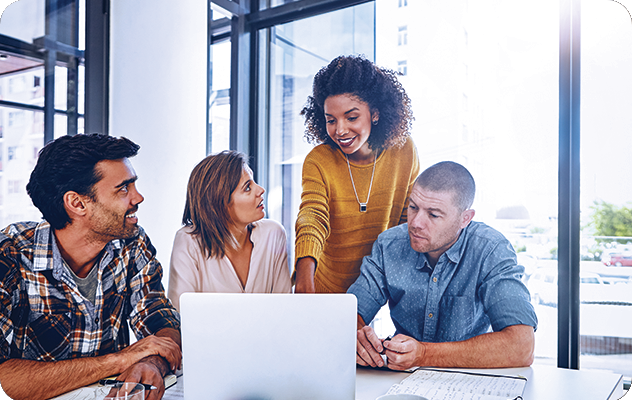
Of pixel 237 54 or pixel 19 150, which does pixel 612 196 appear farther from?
pixel 19 150

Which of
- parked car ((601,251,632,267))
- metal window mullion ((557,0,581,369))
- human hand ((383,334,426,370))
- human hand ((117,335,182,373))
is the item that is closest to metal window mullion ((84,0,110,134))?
human hand ((117,335,182,373))

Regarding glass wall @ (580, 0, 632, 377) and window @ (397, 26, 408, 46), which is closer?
glass wall @ (580, 0, 632, 377)

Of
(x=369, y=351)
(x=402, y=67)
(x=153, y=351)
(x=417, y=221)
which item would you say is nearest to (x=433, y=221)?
(x=417, y=221)

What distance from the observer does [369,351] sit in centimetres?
198

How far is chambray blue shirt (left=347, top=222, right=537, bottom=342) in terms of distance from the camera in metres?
2.12

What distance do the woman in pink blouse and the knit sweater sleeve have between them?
0.41 feet

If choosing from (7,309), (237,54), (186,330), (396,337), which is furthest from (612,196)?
(7,309)

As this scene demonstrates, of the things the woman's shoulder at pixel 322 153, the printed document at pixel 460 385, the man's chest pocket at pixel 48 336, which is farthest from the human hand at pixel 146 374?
the woman's shoulder at pixel 322 153

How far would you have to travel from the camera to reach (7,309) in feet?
5.99

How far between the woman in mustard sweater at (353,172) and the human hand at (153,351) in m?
0.71

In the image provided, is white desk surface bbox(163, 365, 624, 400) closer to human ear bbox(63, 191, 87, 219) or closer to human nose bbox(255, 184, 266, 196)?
human ear bbox(63, 191, 87, 219)

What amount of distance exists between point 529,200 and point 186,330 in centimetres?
171

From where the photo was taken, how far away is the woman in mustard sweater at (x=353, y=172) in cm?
237

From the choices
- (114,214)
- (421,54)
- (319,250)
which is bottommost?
(319,250)
